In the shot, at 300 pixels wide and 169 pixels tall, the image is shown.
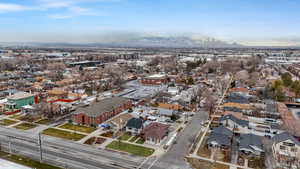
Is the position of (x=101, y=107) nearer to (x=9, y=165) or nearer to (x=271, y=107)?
(x=9, y=165)

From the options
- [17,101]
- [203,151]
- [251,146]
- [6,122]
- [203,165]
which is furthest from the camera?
[17,101]

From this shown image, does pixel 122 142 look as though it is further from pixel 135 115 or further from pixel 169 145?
pixel 135 115

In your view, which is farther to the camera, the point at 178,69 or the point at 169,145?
the point at 178,69

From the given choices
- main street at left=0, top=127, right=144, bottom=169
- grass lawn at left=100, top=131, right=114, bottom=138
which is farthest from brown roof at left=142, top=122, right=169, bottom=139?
grass lawn at left=100, top=131, right=114, bottom=138

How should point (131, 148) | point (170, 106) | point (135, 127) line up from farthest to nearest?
point (170, 106) → point (135, 127) → point (131, 148)

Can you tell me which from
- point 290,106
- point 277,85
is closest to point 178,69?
point 277,85

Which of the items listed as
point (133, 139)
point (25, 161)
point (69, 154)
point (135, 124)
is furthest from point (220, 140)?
point (25, 161)

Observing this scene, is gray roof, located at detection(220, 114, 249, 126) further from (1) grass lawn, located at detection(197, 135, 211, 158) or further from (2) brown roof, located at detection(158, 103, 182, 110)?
(2) brown roof, located at detection(158, 103, 182, 110)
